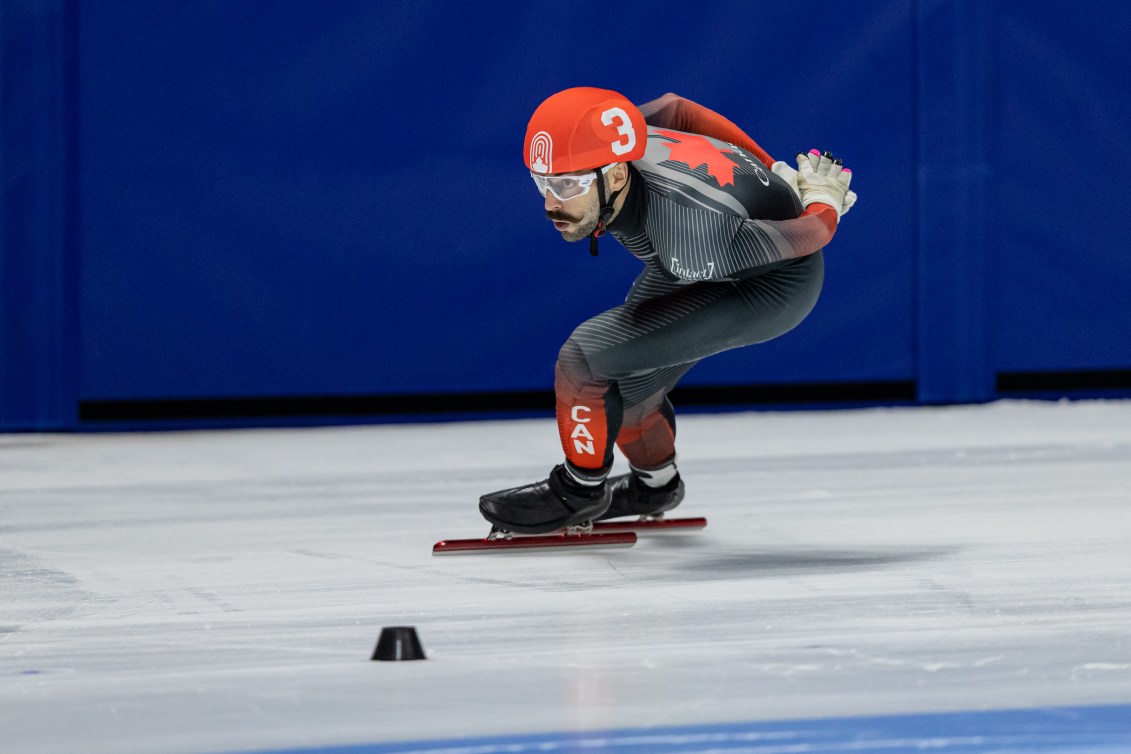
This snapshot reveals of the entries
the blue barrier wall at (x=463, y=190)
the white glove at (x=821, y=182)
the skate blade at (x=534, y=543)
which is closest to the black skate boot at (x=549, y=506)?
the skate blade at (x=534, y=543)

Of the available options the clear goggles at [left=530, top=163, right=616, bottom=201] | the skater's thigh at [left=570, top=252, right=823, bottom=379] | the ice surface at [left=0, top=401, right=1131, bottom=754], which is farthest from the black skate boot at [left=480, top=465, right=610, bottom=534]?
the clear goggles at [left=530, top=163, right=616, bottom=201]

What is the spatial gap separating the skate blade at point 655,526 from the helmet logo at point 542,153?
989mm

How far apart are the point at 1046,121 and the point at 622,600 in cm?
426

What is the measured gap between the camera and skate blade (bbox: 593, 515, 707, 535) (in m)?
4.27

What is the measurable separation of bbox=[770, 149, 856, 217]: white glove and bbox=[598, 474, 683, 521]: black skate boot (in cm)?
81

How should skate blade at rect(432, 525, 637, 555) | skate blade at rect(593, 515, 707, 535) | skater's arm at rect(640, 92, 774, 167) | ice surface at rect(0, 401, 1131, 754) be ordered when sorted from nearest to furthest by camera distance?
ice surface at rect(0, 401, 1131, 754), skate blade at rect(432, 525, 637, 555), skater's arm at rect(640, 92, 774, 167), skate blade at rect(593, 515, 707, 535)

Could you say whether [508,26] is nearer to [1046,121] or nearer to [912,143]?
[912,143]

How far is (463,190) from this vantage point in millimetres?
6719

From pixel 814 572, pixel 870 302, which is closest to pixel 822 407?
pixel 870 302

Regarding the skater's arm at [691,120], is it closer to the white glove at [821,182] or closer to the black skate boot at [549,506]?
the white glove at [821,182]

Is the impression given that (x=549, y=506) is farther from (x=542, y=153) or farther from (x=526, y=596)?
(x=542, y=153)

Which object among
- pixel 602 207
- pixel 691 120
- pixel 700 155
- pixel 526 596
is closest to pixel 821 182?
pixel 700 155

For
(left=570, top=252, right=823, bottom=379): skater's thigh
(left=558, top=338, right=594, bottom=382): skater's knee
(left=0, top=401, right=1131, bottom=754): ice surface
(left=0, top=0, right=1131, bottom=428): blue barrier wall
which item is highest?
(left=0, top=0, right=1131, bottom=428): blue barrier wall

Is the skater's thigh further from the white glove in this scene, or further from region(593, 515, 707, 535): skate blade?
region(593, 515, 707, 535): skate blade
